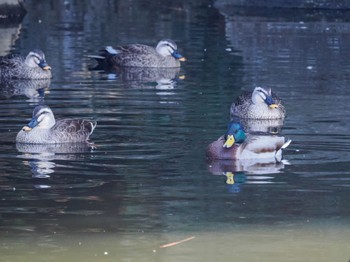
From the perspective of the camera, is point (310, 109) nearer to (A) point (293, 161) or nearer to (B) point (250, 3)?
(A) point (293, 161)

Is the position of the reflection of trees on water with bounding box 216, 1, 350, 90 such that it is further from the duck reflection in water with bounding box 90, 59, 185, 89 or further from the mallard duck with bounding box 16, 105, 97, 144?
the mallard duck with bounding box 16, 105, 97, 144

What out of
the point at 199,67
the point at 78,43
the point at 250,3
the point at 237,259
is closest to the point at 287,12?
the point at 250,3

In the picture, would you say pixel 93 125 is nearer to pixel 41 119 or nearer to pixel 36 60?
pixel 41 119

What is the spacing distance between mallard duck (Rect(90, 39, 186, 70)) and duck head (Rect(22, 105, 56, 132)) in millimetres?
9043

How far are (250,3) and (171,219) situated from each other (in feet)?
90.5

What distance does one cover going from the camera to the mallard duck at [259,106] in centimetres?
1786

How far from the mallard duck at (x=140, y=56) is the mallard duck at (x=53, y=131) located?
9.19 metres

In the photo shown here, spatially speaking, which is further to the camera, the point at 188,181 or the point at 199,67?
the point at 199,67

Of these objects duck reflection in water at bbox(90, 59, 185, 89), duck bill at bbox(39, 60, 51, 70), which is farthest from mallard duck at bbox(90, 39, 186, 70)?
duck bill at bbox(39, 60, 51, 70)

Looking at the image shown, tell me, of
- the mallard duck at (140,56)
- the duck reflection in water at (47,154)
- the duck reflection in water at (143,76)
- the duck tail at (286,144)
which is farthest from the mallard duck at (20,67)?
the duck tail at (286,144)

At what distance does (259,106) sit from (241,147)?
391 cm

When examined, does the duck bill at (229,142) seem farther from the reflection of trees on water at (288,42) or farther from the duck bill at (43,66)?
the duck bill at (43,66)

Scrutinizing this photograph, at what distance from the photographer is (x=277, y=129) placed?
56.2 ft

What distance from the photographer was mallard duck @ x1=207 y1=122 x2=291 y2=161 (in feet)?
46.6
